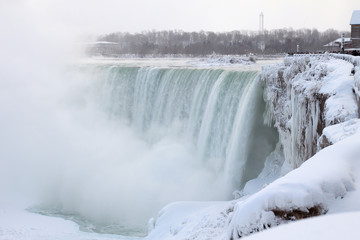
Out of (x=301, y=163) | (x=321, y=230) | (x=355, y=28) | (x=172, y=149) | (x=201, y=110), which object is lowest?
(x=172, y=149)

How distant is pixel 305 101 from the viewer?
37.1 ft

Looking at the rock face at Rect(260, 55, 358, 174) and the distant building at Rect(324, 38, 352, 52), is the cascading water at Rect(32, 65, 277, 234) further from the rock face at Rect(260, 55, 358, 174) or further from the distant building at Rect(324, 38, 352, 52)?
the distant building at Rect(324, 38, 352, 52)

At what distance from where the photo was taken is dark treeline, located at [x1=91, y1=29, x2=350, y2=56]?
72.7 meters

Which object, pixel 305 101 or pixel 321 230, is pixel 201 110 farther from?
pixel 321 230

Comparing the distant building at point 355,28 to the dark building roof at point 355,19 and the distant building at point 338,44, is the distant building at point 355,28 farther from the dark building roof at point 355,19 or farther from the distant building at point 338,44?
the distant building at point 338,44

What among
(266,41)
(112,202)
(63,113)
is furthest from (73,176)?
(266,41)

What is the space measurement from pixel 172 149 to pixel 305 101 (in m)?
9.79

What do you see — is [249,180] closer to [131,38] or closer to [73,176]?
[73,176]

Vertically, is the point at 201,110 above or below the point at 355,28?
below

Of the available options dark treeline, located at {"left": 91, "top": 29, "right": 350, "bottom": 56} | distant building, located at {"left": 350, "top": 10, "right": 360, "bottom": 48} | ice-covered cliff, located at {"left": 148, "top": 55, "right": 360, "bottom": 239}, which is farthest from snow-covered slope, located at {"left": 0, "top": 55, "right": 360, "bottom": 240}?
dark treeline, located at {"left": 91, "top": 29, "right": 350, "bottom": 56}

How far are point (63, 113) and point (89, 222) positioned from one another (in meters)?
10.6

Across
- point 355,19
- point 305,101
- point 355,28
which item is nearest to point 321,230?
point 305,101

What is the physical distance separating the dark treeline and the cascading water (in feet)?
156

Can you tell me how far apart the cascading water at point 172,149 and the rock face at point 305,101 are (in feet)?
2.88
